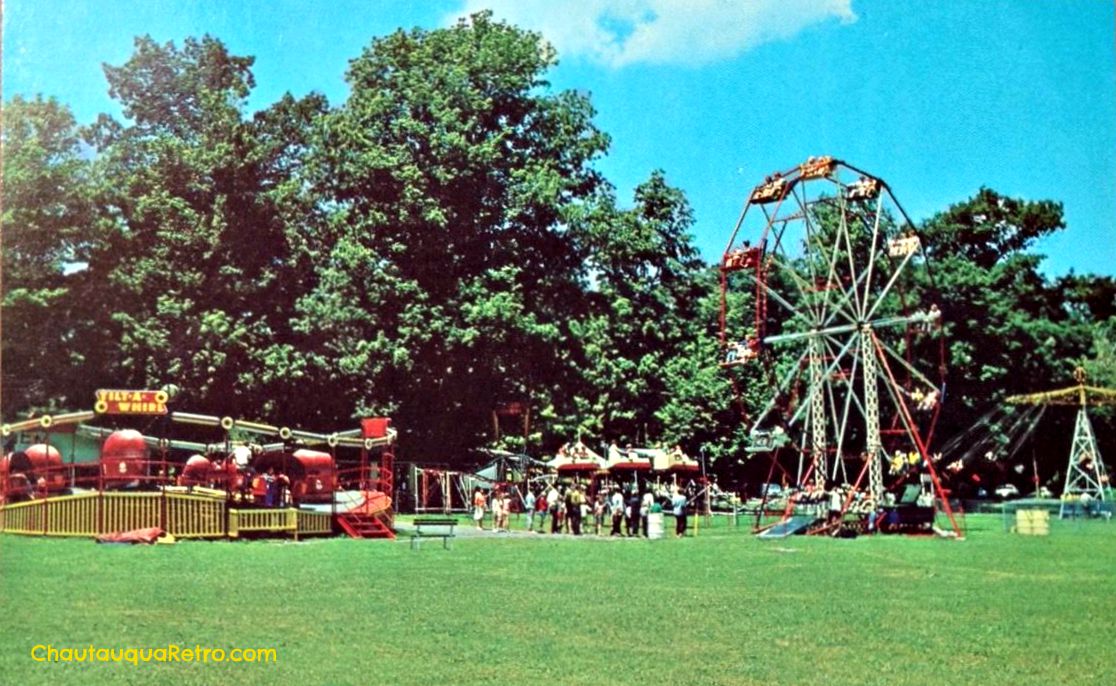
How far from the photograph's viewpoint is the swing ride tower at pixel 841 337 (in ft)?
72.3

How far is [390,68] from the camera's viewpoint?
1722cm

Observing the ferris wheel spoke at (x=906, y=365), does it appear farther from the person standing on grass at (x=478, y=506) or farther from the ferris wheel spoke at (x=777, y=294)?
the person standing on grass at (x=478, y=506)

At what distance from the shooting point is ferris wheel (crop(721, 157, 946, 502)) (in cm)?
2203

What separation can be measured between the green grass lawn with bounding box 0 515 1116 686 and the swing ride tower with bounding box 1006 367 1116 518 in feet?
4.71

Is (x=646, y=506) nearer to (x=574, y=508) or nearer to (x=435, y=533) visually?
(x=574, y=508)

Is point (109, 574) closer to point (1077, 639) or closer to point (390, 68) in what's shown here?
point (390, 68)

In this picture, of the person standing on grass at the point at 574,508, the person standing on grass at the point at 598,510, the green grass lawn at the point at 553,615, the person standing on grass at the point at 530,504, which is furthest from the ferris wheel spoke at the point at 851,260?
the person standing on grass at the point at 530,504

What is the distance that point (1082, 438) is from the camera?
1844 cm

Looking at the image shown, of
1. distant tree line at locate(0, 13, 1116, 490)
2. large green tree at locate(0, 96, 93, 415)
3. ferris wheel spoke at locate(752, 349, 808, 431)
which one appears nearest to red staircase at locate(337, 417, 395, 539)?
distant tree line at locate(0, 13, 1116, 490)

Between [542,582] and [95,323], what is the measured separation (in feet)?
19.0

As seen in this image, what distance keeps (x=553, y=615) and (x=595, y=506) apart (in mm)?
14751

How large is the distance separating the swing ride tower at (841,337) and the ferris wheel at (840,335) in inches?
1.0

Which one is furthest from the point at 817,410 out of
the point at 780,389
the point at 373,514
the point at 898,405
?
the point at 373,514

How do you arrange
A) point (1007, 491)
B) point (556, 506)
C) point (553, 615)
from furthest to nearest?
point (556, 506), point (1007, 491), point (553, 615)
